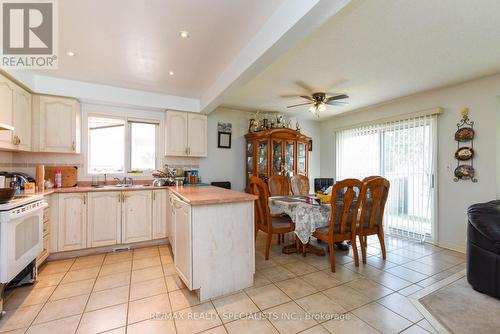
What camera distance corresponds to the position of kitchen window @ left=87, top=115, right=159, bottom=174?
357cm

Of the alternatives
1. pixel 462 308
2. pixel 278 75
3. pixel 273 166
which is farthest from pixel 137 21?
pixel 462 308

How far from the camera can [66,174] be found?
3260 millimetres

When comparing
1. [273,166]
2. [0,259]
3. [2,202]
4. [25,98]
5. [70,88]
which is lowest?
[0,259]

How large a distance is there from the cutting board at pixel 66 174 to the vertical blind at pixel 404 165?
5.03 m

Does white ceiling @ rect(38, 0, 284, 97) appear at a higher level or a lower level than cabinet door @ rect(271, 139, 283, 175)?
higher

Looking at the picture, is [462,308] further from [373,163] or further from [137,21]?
[137,21]

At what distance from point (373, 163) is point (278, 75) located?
8.93 feet

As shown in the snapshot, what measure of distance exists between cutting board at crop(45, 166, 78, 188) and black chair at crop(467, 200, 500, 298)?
192 inches

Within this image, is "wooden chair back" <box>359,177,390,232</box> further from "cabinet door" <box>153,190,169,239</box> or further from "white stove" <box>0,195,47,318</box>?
"white stove" <box>0,195,47,318</box>

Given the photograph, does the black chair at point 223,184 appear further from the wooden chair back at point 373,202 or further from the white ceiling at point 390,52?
the wooden chair back at point 373,202

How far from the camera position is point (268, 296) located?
2.00m

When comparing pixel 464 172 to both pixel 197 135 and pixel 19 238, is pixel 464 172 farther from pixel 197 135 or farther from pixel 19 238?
pixel 19 238

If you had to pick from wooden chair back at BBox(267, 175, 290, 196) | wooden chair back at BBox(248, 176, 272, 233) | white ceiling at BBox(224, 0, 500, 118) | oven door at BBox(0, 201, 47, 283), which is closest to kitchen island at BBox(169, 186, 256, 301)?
wooden chair back at BBox(248, 176, 272, 233)

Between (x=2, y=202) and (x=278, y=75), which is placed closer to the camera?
(x=2, y=202)
